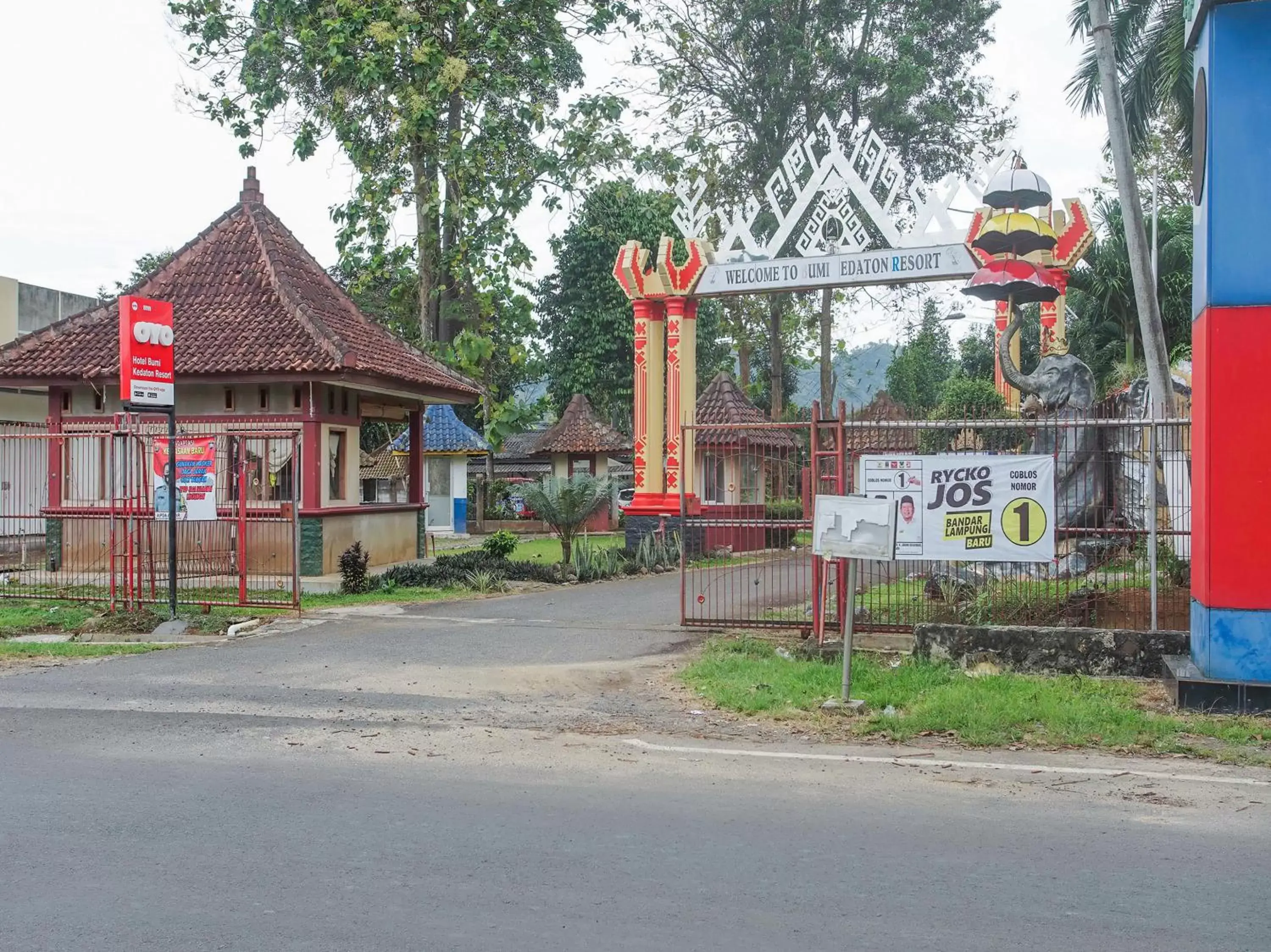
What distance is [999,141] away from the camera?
119ft

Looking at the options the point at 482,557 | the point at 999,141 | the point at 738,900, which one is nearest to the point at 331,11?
the point at 482,557

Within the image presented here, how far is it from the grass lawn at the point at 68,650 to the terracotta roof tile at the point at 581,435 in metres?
29.5

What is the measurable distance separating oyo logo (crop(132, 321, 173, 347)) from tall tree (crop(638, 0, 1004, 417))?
2348cm

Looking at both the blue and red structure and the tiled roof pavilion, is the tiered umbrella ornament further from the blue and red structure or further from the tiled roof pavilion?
the tiled roof pavilion

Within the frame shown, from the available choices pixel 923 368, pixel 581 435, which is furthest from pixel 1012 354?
pixel 923 368

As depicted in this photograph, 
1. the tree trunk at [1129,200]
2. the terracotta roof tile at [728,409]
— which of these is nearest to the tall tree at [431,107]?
the terracotta roof tile at [728,409]

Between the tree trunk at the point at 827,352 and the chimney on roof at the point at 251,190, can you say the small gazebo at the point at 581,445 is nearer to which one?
the tree trunk at the point at 827,352

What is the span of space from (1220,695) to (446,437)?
31.0 meters

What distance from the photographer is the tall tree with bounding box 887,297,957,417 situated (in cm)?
5772

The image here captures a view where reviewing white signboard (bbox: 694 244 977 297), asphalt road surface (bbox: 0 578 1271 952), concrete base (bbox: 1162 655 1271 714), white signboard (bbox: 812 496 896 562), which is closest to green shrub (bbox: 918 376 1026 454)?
white signboard (bbox: 812 496 896 562)

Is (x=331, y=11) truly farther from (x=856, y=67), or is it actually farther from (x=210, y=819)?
(x=210, y=819)

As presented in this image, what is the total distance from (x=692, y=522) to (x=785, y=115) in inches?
997

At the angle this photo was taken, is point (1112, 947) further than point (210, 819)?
No

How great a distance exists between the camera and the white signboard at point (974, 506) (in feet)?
36.1
